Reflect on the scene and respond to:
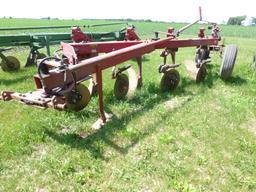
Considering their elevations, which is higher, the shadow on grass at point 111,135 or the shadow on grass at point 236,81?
the shadow on grass at point 236,81

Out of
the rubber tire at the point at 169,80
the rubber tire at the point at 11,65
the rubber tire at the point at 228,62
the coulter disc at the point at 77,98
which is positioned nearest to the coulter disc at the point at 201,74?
the rubber tire at the point at 228,62

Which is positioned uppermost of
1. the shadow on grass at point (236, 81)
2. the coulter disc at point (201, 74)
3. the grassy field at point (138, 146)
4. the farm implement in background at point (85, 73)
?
the farm implement in background at point (85, 73)

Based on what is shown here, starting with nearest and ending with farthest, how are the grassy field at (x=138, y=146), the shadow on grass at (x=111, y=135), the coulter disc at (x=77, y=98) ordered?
the grassy field at (x=138, y=146) → the shadow on grass at (x=111, y=135) → the coulter disc at (x=77, y=98)

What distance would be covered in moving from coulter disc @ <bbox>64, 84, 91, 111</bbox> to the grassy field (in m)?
0.38

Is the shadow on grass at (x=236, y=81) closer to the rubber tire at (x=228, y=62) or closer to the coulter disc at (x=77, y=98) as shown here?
the rubber tire at (x=228, y=62)

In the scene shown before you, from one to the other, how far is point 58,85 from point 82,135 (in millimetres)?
858

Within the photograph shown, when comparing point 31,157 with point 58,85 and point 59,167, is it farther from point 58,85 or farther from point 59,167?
point 58,85

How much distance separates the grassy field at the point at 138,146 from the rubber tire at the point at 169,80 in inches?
11.3

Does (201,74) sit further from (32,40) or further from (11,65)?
(11,65)

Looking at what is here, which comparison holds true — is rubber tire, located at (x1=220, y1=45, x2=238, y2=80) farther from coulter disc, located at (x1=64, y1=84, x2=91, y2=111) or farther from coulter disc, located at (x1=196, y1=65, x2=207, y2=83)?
coulter disc, located at (x1=64, y1=84, x2=91, y2=111)

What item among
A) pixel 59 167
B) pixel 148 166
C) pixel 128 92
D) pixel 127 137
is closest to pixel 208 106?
pixel 128 92

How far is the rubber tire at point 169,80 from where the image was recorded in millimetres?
7273

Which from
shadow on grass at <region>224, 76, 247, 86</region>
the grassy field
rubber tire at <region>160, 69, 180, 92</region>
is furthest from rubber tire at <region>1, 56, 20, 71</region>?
shadow on grass at <region>224, 76, 247, 86</region>

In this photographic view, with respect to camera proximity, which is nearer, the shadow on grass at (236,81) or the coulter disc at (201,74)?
the coulter disc at (201,74)
